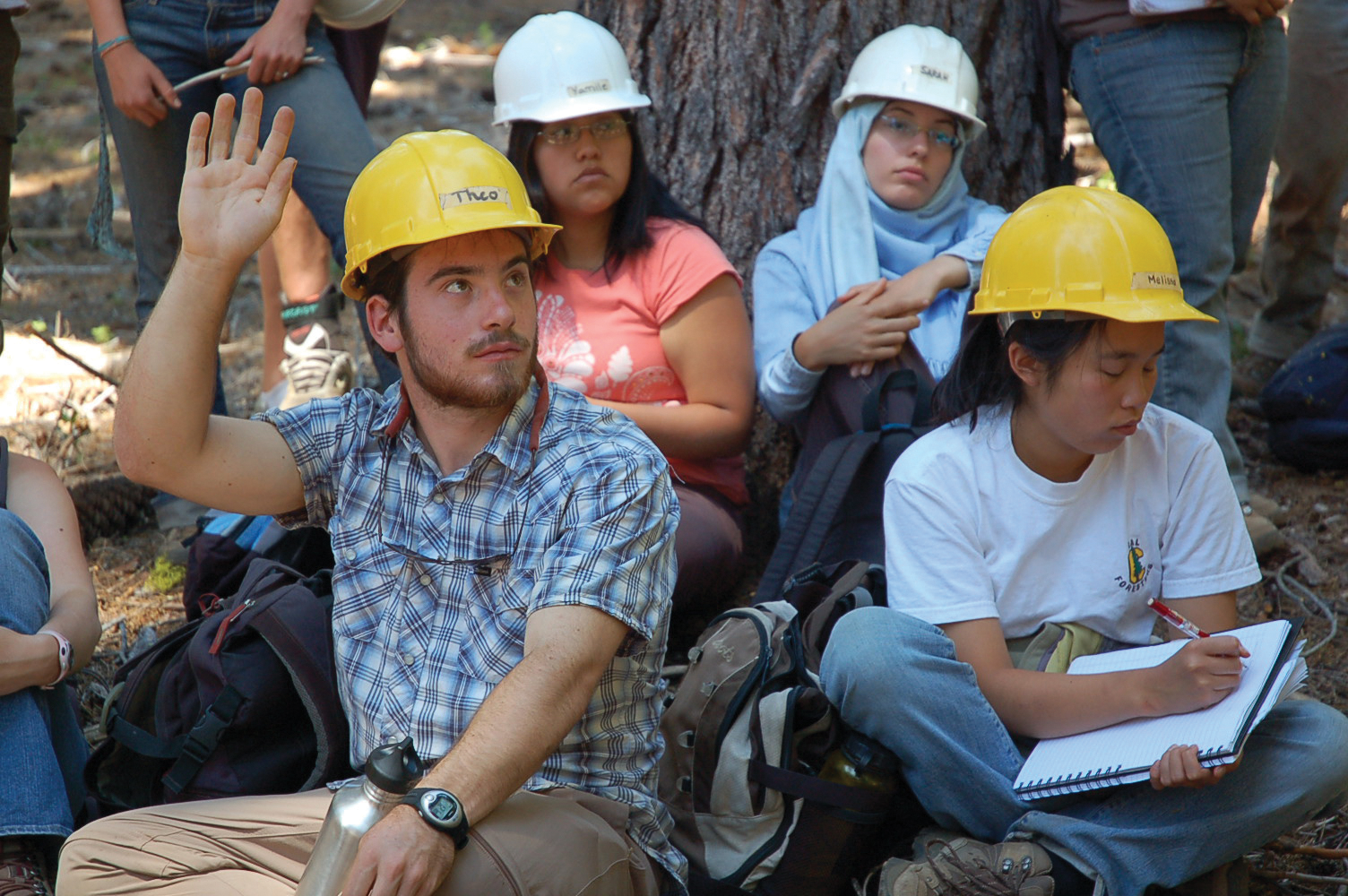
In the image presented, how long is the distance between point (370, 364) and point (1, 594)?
2692 mm

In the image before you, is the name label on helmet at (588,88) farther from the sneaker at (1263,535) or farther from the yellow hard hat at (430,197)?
the sneaker at (1263,535)

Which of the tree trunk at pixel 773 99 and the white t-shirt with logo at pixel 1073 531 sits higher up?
the tree trunk at pixel 773 99

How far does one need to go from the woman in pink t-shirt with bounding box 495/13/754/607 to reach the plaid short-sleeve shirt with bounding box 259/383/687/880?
0.95 meters

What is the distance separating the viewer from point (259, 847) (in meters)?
2.24

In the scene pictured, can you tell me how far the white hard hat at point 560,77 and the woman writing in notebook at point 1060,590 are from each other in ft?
4.24

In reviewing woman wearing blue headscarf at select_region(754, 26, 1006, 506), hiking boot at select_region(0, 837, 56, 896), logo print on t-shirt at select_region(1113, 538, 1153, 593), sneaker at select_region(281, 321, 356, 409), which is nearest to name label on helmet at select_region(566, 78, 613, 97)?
woman wearing blue headscarf at select_region(754, 26, 1006, 506)

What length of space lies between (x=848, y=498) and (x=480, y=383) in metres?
1.07

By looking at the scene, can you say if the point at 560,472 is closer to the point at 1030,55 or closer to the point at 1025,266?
the point at 1025,266

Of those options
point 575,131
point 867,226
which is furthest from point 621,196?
point 867,226

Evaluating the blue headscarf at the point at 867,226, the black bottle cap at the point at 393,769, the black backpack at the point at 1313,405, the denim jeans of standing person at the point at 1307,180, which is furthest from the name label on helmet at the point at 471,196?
the denim jeans of standing person at the point at 1307,180

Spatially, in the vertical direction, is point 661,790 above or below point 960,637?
below

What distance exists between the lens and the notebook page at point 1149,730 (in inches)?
85.7

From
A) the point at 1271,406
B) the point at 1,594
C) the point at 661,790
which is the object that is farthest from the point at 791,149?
the point at 1,594

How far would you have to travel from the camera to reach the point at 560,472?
7.54 ft
